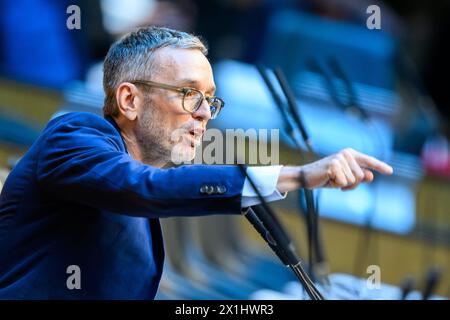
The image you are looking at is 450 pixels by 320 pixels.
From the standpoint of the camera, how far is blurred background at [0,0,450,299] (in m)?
3.67

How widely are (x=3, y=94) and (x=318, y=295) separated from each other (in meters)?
2.08

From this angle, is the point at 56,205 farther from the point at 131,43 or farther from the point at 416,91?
the point at 416,91

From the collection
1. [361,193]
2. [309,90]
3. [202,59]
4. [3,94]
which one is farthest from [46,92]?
[202,59]

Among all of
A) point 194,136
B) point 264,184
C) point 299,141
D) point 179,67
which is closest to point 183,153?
point 194,136

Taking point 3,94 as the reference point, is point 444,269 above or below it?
below

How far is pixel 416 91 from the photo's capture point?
451 centimetres

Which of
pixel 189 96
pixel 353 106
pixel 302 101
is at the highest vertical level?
→ pixel 189 96

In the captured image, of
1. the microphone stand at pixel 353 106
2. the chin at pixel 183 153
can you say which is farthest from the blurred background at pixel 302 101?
the chin at pixel 183 153

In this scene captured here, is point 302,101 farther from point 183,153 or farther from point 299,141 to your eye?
point 183,153

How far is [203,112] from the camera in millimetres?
1995

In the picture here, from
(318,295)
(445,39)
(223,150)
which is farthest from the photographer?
(445,39)

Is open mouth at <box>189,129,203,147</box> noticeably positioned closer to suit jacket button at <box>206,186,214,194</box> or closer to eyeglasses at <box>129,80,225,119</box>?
A: eyeglasses at <box>129,80,225,119</box>

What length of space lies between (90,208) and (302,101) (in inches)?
76.6

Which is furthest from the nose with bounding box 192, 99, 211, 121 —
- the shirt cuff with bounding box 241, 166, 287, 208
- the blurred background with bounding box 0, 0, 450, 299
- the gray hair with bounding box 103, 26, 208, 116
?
the blurred background with bounding box 0, 0, 450, 299
